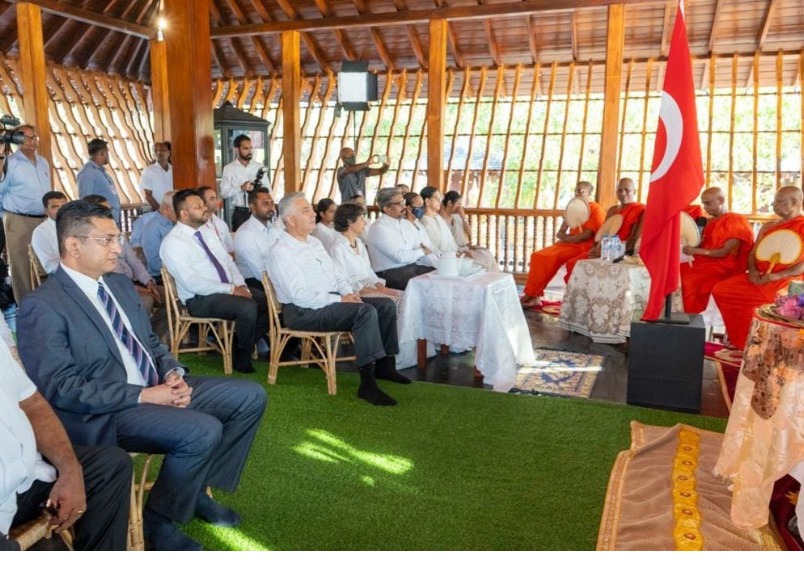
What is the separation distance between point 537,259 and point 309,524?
185 inches

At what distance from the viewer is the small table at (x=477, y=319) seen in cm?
416

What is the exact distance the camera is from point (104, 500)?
1.90 meters

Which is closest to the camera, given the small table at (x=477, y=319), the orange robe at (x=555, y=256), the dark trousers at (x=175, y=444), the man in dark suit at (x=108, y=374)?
the man in dark suit at (x=108, y=374)

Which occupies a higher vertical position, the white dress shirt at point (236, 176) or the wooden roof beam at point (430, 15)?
the wooden roof beam at point (430, 15)

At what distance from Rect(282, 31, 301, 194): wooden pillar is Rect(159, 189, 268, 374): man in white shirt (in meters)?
4.93

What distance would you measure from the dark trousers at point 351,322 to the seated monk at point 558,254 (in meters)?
3.06

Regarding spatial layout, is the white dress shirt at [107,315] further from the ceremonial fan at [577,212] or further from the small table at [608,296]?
the ceremonial fan at [577,212]

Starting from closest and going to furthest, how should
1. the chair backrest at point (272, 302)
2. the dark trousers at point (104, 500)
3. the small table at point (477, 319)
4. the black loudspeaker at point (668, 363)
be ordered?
the dark trousers at point (104, 500) < the black loudspeaker at point (668, 363) < the chair backrest at point (272, 302) < the small table at point (477, 319)

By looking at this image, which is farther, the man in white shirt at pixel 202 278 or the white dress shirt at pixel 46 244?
the white dress shirt at pixel 46 244

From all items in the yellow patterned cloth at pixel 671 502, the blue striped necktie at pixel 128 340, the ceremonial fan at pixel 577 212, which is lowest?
the yellow patterned cloth at pixel 671 502

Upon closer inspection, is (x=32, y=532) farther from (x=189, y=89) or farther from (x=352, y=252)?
(x=189, y=89)

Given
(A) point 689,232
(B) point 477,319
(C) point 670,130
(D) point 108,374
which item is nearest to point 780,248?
(A) point 689,232

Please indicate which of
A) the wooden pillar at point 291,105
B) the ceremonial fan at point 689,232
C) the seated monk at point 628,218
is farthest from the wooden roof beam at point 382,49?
the ceremonial fan at point 689,232

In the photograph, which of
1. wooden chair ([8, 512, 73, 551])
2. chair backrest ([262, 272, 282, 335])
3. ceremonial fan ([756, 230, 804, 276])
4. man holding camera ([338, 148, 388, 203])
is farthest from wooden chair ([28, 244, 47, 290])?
ceremonial fan ([756, 230, 804, 276])
